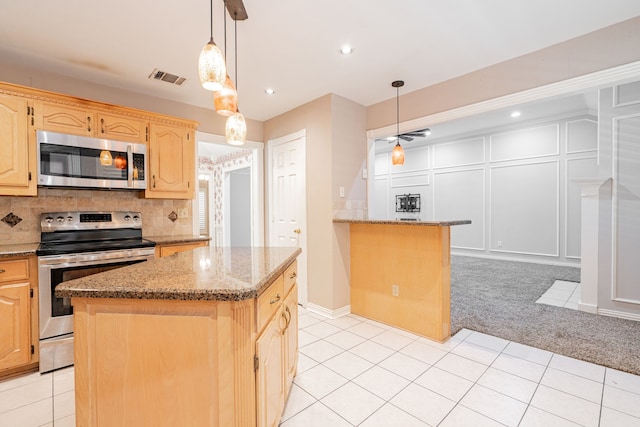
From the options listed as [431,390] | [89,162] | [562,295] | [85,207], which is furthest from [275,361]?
[562,295]

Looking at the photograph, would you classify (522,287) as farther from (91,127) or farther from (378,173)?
(91,127)

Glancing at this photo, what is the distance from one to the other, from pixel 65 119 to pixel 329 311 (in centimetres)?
308

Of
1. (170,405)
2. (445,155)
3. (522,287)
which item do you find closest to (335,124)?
(170,405)

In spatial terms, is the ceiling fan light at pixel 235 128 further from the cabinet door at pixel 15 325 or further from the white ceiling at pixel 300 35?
the cabinet door at pixel 15 325

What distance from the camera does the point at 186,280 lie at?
1179 mm

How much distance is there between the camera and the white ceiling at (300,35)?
187 centimetres

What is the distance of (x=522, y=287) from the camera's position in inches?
168

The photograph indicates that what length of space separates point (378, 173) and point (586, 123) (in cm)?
451

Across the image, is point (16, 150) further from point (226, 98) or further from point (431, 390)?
point (431, 390)

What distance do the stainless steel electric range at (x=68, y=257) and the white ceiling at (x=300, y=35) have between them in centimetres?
138

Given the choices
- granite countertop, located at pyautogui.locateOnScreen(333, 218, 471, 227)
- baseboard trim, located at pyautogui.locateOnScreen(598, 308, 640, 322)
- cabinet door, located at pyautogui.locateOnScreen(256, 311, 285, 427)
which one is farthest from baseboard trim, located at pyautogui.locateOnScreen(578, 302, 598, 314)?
cabinet door, located at pyautogui.locateOnScreen(256, 311, 285, 427)

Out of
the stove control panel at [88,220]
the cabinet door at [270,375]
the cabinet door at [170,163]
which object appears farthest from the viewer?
the cabinet door at [170,163]

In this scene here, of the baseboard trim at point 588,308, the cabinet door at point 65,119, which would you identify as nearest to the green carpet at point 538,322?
the baseboard trim at point 588,308

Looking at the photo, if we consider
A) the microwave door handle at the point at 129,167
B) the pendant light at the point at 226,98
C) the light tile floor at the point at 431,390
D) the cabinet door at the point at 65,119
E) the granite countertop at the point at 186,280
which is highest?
the cabinet door at the point at 65,119
